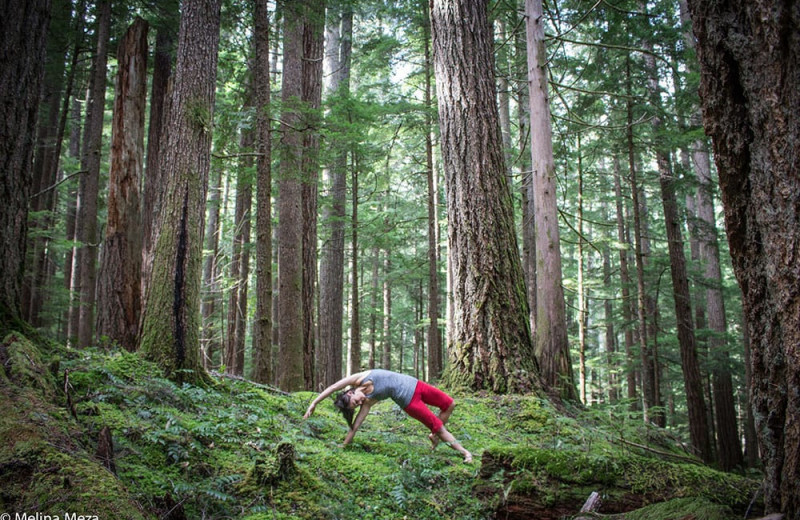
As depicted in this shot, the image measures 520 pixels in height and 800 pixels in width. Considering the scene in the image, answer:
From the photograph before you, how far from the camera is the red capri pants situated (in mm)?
5316

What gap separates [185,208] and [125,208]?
3.95m

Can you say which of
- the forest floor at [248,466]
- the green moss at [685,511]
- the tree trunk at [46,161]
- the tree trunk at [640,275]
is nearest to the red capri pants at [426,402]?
the forest floor at [248,466]

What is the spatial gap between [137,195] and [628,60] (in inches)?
501

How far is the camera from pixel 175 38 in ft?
37.5

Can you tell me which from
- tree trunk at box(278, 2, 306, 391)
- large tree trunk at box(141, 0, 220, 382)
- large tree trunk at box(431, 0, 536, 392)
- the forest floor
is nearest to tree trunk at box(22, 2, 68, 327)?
tree trunk at box(278, 2, 306, 391)

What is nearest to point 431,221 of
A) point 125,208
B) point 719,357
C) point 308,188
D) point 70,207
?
point 308,188

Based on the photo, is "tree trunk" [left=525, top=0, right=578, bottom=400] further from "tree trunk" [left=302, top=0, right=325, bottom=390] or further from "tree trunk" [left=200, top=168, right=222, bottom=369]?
"tree trunk" [left=200, top=168, right=222, bottom=369]

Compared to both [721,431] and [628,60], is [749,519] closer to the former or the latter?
[628,60]

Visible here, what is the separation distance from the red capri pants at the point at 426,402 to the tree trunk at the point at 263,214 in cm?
350

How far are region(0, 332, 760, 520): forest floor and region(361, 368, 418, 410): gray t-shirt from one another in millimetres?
594

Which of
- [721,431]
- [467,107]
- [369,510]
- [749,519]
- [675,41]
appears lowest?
[721,431]

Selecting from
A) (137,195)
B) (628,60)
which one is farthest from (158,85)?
Result: (628,60)

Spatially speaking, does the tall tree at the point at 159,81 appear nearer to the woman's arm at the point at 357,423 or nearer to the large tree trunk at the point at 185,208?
the large tree trunk at the point at 185,208

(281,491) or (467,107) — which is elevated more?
(467,107)
